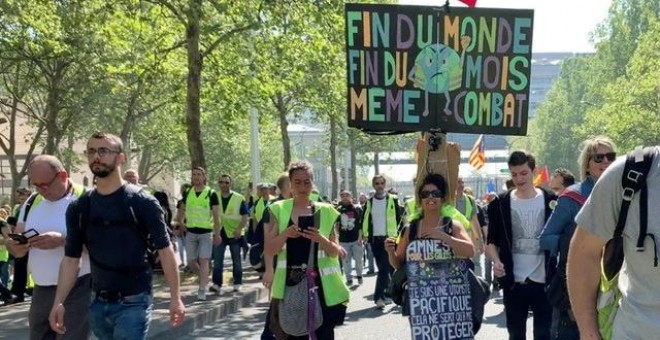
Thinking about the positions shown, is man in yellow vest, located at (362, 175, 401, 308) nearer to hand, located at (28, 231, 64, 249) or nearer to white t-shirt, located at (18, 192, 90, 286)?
white t-shirt, located at (18, 192, 90, 286)

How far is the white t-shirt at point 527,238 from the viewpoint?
6332mm

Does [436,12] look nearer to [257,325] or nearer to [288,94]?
[257,325]

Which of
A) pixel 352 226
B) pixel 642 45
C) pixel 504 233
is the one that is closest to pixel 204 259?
pixel 352 226

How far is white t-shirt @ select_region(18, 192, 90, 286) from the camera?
5.76m

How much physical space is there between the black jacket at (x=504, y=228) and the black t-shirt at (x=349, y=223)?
8.45 metres

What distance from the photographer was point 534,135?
9519cm

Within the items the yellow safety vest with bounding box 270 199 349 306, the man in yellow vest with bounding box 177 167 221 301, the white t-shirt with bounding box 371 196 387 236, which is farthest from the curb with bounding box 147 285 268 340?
the yellow safety vest with bounding box 270 199 349 306

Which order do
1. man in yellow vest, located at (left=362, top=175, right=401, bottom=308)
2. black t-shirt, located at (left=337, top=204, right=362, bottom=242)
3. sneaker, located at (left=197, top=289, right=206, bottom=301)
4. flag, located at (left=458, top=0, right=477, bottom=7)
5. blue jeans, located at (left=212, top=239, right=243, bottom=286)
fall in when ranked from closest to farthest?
flag, located at (left=458, top=0, right=477, bottom=7) < sneaker, located at (left=197, top=289, right=206, bottom=301) < blue jeans, located at (left=212, top=239, right=243, bottom=286) < man in yellow vest, located at (left=362, top=175, right=401, bottom=308) < black t-shirt, located at (left=337, top=204, right=362, bottom=242)

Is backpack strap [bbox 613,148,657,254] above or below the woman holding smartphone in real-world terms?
above

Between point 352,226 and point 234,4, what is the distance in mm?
4242

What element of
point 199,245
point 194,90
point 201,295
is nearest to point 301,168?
point 201,295

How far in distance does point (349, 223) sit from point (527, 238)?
8.98 metres

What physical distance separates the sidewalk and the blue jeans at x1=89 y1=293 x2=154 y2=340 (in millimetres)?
3781

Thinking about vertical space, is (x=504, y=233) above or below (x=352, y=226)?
above
